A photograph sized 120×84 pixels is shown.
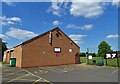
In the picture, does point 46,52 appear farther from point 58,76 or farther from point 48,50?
point 58,76

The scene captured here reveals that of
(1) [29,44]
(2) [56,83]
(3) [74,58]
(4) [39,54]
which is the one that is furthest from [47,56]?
(2) [56,83]

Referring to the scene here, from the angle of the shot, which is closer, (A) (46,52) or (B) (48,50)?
(A) (46,52)

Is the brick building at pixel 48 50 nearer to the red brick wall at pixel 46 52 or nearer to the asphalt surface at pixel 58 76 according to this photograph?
the red brick wall at pixel 46 52

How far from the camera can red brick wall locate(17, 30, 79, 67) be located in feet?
97.7

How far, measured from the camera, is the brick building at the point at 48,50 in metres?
29.7

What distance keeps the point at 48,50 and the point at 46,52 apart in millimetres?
557

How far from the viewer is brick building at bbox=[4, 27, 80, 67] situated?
29.7m

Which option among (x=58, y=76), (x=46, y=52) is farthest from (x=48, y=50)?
(x=58, y=76)

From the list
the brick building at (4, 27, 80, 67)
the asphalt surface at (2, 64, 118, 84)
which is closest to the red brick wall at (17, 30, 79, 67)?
the brick building at (4, 27, 80, 67)

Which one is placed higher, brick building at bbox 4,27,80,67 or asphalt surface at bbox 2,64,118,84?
brick building at bbox 4,27,80,67

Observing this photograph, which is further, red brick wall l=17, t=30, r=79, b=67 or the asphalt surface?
red brick wall l=17, t=30, r=79, b=67

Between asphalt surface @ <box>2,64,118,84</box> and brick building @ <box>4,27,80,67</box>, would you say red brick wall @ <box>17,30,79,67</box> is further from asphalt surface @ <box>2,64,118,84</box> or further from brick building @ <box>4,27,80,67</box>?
asphalt surface @ <box>2,64,118,84</box>

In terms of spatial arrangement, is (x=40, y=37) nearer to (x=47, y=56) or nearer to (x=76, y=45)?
(x=47, y=56)

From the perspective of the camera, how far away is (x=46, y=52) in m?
32.0
